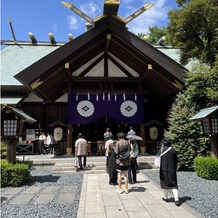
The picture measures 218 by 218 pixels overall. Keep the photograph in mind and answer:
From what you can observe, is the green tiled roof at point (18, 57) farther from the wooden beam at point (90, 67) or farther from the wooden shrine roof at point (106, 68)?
the wooden beam at point (90, 67)

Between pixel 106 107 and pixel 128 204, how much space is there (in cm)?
850

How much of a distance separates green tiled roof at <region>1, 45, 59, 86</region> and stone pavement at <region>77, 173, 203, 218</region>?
35.4 feet

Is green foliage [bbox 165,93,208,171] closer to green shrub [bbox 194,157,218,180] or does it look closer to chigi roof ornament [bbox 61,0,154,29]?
green shrub [bbox 194,157,218,180]

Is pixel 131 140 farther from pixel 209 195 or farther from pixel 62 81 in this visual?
pixel 62 81

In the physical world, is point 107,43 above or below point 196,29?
above

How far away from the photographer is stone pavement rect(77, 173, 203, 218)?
14.9 feet

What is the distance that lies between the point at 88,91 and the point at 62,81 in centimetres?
180

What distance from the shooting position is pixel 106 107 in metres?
13.4

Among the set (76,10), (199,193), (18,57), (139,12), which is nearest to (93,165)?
(199,193)

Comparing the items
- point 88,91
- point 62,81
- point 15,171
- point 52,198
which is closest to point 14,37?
point 62,81

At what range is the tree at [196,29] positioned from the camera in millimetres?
9047

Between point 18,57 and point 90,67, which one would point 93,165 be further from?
point 18,57

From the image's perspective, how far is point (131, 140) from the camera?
7.44 m

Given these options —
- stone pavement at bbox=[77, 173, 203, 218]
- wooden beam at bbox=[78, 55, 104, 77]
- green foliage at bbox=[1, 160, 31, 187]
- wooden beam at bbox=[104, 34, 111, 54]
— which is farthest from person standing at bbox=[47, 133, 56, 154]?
stone pavement at bbox=[77, 173, 203, 218]
